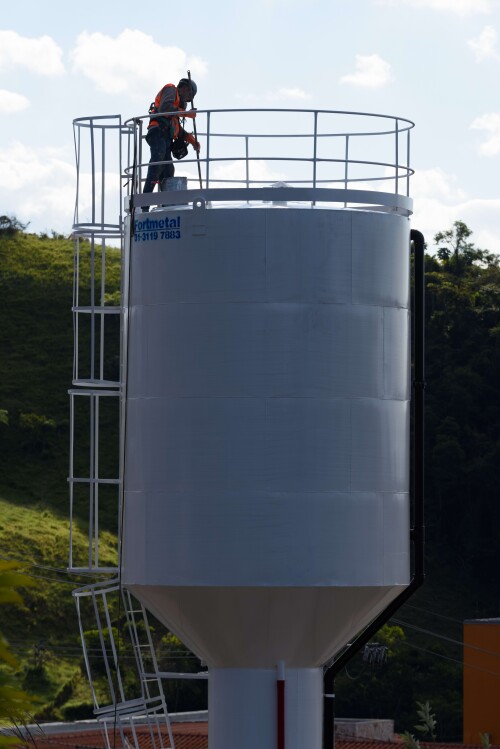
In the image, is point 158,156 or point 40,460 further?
point 40,460

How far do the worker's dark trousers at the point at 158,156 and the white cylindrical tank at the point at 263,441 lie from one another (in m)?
0.96

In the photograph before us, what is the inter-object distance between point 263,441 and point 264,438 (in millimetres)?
34

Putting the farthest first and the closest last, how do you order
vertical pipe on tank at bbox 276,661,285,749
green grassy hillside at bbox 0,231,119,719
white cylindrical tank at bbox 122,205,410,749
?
1. green grassy hillside at bbox 0,231,119,719
2. vertical pipe on tank at bbox 276,661,285,749
3. white cylindrical tank at bbox 122,205,410,749

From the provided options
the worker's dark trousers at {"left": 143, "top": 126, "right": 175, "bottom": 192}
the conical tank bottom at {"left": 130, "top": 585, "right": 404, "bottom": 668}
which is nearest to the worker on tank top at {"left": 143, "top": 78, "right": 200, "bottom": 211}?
the worker's dark trousers at {"left": 143, "top": 126, "right": 175, "bottom": 192}

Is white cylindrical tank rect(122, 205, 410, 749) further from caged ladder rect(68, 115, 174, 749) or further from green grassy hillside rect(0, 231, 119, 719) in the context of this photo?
green grassy hillside rect(0, 231, 119, 719)

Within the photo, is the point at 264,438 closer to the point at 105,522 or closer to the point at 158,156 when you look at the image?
the point at 158,156

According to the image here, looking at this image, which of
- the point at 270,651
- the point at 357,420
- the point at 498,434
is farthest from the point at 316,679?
the point at 498,434

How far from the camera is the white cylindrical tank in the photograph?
51.5 ft

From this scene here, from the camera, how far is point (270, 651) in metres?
16.3

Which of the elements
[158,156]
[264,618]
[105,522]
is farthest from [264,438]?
[105,522]

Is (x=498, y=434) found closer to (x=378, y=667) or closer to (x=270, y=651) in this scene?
(x=378, y=667)

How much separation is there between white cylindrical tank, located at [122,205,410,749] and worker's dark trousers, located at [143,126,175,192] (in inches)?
37.8

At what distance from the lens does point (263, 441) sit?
15.7 metres

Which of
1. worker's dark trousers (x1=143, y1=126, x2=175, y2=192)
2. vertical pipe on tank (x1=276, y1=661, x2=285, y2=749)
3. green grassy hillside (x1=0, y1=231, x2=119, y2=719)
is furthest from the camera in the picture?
green grassy hillside (x1=0, y1=231, x2=119, y2=719)
